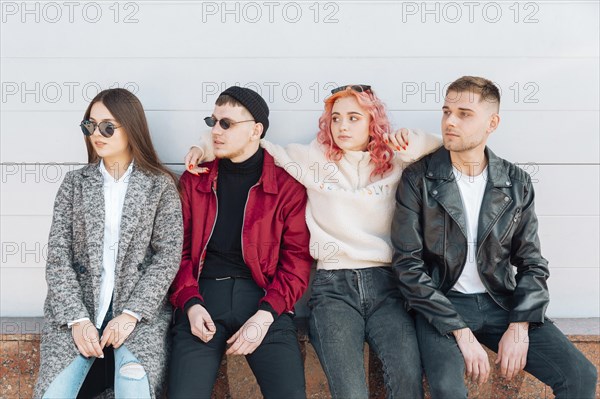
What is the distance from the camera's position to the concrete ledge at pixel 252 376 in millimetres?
3572

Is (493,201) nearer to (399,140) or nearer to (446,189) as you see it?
(446,189)

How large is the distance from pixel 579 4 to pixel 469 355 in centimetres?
222

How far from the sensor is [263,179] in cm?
355

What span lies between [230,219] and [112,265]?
660 millimetres

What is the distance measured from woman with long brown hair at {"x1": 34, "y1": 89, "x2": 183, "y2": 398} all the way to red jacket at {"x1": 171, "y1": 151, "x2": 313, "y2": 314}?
0.37ft

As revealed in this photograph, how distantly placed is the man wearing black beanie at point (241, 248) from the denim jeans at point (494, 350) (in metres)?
0.65

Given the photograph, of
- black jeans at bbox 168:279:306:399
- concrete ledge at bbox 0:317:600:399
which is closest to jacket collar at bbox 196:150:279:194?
black jeans at bbox 168:279:306:399

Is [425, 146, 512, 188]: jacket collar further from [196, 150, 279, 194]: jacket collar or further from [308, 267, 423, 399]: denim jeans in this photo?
[196, 150, 279, 194]: jacket collar

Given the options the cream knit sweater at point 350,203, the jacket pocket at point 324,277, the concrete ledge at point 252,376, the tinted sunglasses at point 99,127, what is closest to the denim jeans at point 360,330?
the jacket pocket at point 324,277

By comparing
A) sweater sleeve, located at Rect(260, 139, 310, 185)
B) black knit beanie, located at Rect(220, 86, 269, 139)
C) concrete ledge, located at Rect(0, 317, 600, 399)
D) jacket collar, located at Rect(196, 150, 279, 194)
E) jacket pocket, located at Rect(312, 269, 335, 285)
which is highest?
black knit beanie, located at Rect(220, 86, 269, 139)

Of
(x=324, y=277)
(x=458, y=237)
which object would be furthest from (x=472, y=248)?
(x=324, y=277)

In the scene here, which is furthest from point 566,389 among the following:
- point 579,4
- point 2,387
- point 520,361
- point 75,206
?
point 2,387

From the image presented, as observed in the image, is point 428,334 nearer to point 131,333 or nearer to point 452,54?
point 131,333

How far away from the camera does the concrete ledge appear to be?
357 cm
